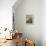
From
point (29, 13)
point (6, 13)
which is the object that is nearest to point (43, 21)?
point (29, 13)

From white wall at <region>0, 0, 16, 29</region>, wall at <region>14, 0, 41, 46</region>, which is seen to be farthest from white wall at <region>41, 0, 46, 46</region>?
white wall at <region>0, 0, 16, 29</region>

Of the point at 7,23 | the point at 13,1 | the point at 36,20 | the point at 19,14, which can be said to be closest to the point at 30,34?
the point at 36,20

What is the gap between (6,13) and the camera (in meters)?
3.91

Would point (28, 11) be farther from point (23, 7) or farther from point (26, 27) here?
point (26, 27)

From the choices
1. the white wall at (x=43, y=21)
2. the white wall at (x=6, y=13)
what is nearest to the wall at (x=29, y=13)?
the white wall at (x=43, y=21)

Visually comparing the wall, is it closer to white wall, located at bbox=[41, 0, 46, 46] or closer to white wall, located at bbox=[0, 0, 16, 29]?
white wall, located at bbox=[41, 0, 46, 46]

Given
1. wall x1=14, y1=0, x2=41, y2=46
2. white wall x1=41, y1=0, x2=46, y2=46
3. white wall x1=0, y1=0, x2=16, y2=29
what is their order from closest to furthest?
white wall x1=0, y1=0, x2=16, y2=29
white wall x1=41, y1=0, x2=46, y2=46
wall x1=14, y1=0, x2=41, y2=46

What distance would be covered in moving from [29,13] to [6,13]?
4.85 feet

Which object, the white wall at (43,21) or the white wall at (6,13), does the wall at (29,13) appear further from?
the white wall at (6,13)

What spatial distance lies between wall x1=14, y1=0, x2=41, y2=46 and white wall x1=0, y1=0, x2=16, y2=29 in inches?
45.9

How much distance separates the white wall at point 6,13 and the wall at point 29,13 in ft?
3.82

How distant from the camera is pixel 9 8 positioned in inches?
153

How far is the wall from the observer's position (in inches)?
200

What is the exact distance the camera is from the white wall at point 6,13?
3.88m
